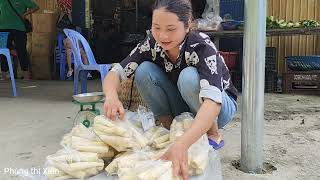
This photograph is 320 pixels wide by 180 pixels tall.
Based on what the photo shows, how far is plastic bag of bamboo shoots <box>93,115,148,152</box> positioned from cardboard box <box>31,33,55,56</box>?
6.73 meters

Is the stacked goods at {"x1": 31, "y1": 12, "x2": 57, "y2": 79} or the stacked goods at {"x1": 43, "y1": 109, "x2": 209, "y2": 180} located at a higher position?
the stacked goods at {"x1": 31, "y1": 12, "x2": 57, "y2": 79}

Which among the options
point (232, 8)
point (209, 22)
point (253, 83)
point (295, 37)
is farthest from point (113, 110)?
point (232, 8)

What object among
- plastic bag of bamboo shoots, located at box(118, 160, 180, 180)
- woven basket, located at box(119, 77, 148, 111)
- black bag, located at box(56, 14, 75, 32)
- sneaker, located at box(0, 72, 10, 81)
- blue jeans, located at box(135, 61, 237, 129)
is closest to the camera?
plastic bag of bamboo shoots, located at box(118, 160, 180, 180)

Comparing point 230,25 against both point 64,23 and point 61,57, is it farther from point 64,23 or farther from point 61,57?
point 61,57

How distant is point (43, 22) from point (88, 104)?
5668mm

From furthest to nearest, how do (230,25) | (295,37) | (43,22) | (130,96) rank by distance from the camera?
(43,22)
(295,37)
(230,25)
(130,96)

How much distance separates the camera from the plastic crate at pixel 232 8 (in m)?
6.89

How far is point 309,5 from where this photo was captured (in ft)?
21.4

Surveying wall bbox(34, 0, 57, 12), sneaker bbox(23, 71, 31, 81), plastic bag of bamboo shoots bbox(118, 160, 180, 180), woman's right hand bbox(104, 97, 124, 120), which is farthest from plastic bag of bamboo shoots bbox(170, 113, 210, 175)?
wall bbox(34, 0, 57, 12)

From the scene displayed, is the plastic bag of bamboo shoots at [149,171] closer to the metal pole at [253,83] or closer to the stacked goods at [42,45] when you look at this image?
the metal pole at [253,83]

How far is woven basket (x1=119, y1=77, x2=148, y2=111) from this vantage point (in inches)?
102

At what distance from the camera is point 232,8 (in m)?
6.93

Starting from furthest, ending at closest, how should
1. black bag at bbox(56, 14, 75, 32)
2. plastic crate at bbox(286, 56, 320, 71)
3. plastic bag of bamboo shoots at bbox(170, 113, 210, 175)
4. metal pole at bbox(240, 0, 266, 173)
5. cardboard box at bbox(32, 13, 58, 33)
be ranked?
cardboard box at bbox(32, 13, 58, 33) → black bag at bbox(56, 14, 75, 32) → plastic crate at bbox(286, 56, 320, 71) → metal pole at bbox(240, 0, 266, 173) → plastic bag of bamboo shoots at bbox(170, 113, 210, 175)

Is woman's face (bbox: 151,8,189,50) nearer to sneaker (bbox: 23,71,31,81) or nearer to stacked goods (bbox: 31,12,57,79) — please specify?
stacked goods (bbox: 31,12,57,79)
